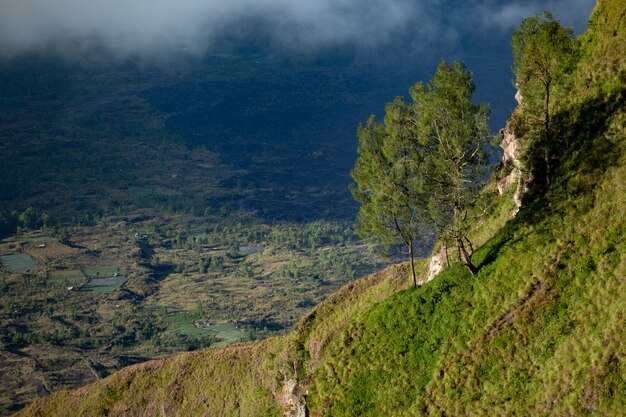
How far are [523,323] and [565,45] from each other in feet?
58.2

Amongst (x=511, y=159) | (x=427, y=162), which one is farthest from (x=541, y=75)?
(x=427, y=162)

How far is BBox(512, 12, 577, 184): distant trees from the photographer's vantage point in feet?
158

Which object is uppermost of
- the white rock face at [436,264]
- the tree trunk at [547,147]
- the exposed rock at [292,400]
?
the tree trunk at [547,147]

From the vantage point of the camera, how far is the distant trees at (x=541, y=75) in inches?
1893

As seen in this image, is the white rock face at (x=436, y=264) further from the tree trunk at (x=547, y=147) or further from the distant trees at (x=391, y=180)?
the tree trunk at (x=547, y=147)

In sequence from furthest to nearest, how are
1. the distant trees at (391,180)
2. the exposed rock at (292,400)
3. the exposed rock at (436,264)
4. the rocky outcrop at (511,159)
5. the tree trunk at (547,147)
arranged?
the exposed rock at (436,264) → the exposed rock at (292,400) → the rocky outcrop at (511,159) → the distant trees at (391,180) → the tree trunk at (547,147)

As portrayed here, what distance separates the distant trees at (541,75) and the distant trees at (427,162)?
11.2 feet

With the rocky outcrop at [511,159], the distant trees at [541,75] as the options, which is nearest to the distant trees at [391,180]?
the rocky outcrop at [511,159]

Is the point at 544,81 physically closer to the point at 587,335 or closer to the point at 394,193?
the point at 394,193

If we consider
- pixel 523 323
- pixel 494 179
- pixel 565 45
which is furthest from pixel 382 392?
pixel 565 45

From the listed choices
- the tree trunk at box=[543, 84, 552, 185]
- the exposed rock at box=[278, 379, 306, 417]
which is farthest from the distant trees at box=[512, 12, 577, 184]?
the exposed rock at box=[278, 379, 306, 417]

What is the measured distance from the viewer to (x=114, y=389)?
73688 mm

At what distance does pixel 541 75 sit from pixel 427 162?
917 centimetres

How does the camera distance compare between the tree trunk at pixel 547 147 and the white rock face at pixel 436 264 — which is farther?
the white rock face at pixel 436 264
